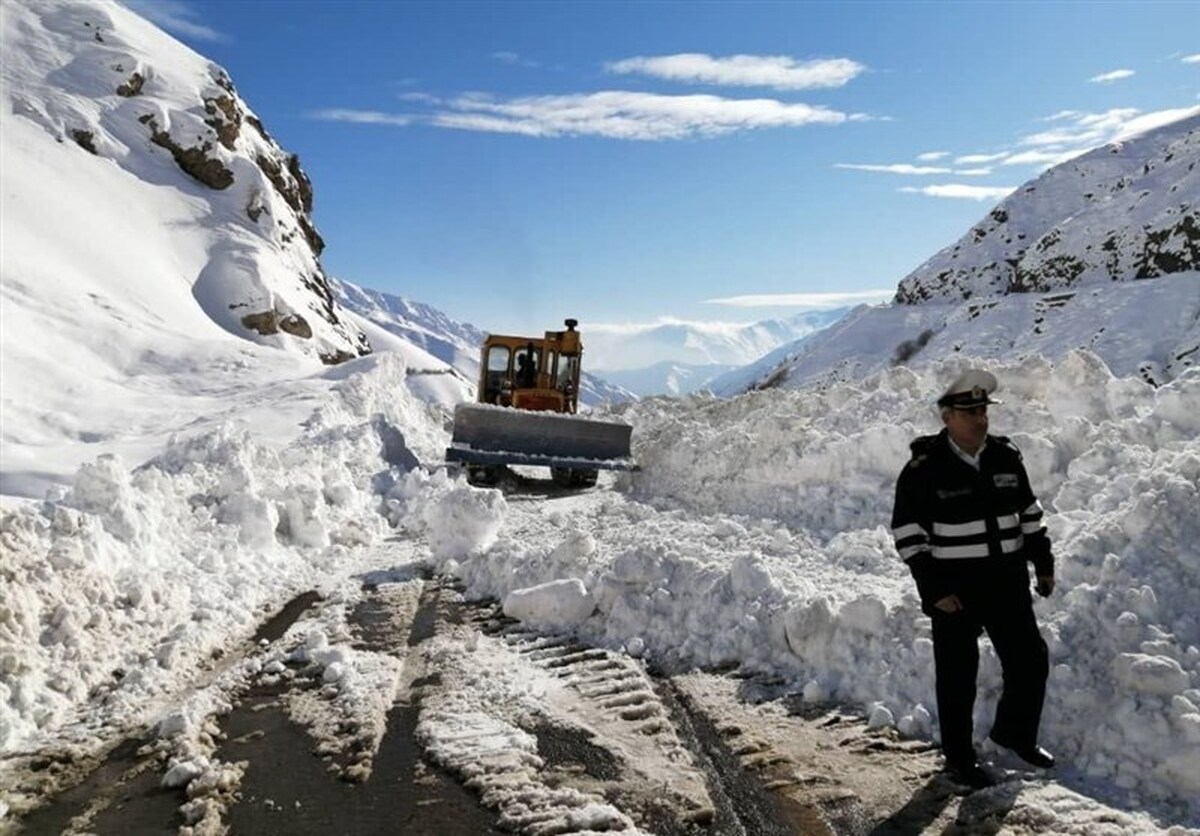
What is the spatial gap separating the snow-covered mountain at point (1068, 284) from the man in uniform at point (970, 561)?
17594 millimetres

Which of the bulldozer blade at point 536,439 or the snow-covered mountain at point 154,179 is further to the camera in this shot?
the snow-covered mountain at point 154,179

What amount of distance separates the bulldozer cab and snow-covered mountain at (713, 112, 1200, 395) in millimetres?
12280

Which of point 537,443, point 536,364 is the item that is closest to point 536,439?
point 537,443

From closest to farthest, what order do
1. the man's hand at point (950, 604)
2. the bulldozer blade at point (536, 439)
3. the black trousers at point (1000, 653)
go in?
the man's hand at point (950, 604)
the black trousers at point (1000, 653)
the bulldozer blade at point (536, 439)

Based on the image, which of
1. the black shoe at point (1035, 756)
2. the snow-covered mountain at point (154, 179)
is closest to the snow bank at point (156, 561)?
the black shoe at point (1035, 756)

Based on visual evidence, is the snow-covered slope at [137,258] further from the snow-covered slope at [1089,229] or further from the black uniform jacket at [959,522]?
the snow-covered slope at [1089,229]

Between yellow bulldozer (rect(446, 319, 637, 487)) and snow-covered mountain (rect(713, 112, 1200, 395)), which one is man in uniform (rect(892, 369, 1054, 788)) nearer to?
yellow bulldozer (rect(446, 319, 637, 487))

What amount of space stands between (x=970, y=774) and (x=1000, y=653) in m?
0.54

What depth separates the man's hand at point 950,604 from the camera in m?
3.72

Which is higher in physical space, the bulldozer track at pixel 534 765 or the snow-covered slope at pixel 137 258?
the snow-covered slope at pixel 137 258

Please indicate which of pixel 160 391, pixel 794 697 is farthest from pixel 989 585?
pixel 160 391

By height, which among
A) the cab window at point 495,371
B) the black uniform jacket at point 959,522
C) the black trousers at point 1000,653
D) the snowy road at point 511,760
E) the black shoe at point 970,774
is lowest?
the snowy road at point 511,760

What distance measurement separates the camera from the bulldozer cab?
16.5 m

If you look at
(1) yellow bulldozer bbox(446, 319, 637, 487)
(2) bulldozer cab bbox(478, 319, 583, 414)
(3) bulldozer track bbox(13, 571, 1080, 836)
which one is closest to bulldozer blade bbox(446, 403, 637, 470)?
(1) yellow bulldozer bbox(446, 319, 637, 487)
